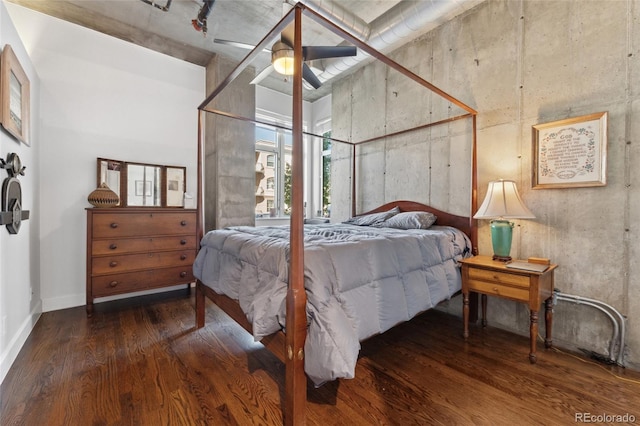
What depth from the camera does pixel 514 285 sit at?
2.09 metres

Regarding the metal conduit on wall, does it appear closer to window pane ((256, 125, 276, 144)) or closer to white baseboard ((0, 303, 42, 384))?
white baseboard ((0, 303, 42, 384))

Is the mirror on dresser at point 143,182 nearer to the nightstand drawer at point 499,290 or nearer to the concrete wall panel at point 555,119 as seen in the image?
the concrete wall panel at point 555,119

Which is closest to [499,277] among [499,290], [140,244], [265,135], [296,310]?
[499,290]

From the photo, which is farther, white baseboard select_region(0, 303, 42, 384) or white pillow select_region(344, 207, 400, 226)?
white pillow select_region(344, 207, 400, 226)

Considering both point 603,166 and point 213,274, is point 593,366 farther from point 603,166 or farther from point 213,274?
point 213,274

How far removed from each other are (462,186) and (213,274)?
8.41 feet

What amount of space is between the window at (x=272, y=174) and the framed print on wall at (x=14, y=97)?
124 inches

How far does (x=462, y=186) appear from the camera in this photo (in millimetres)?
2947

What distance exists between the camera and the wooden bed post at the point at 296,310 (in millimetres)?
1315

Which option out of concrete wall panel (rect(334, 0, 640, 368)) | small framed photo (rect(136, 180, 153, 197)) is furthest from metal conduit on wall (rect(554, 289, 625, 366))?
small framed photo (rect(136, 180, 153, 197))

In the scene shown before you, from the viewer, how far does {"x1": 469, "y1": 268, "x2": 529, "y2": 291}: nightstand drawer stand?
6.73 feet

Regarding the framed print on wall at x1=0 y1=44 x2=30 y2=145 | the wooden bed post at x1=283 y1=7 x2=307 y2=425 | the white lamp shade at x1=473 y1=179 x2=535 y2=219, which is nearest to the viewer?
the wooden bed post at x1=283 y1=7 x2=307 y2=425

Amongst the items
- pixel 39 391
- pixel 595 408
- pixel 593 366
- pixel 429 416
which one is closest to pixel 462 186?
pixel 593 366

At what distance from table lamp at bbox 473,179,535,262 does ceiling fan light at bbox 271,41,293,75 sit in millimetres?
2040
